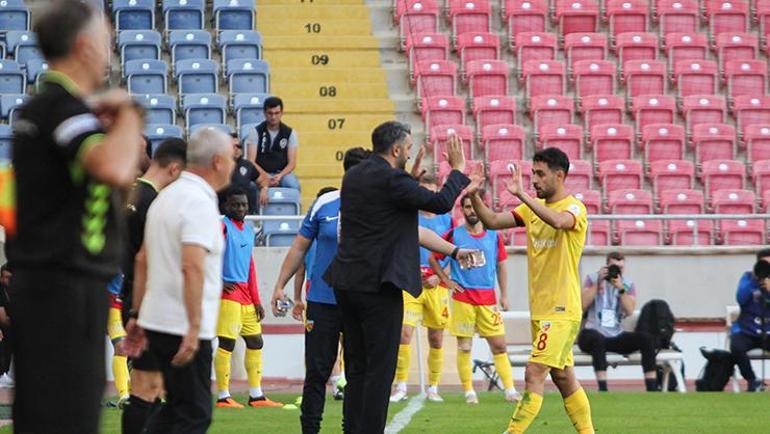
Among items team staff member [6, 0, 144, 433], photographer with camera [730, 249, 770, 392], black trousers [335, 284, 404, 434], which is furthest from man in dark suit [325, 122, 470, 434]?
photographer with camera [730, 249, 770, 392]

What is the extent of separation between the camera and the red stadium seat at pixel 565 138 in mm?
22734

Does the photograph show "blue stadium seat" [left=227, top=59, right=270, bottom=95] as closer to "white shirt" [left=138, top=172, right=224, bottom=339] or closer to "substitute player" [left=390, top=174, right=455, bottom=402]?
"substitute player" [left=390, top=174, right=455, bottom=402]

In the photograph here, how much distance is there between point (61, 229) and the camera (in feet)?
16.2

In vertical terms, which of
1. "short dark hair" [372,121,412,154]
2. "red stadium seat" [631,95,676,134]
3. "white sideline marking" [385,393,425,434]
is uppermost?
"red stadium seat" [631,95,676,134]

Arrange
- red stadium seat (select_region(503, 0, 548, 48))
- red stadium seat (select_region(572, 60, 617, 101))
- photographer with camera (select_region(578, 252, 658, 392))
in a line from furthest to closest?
red stadium seat (select_region(503, 0, 548, 48))
red stadium seat (select_region(572, 60, 617, 101))
photographer with camera (select_region(578, 252, 658, 392))

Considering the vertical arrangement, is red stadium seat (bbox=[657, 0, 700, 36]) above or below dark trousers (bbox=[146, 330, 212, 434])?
above

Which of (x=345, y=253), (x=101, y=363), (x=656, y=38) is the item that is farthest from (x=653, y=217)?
(x=101, y=363)

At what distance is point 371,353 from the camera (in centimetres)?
932

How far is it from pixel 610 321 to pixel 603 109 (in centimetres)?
590

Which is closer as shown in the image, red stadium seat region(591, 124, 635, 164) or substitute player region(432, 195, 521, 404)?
substitute player region(432, 195, 521, 404)

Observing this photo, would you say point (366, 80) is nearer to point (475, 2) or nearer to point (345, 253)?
point (475, 2)

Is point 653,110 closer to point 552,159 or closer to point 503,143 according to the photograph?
point 503,143

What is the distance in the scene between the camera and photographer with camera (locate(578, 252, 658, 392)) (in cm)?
1798

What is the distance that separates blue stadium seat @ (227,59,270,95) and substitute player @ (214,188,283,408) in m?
8.78
